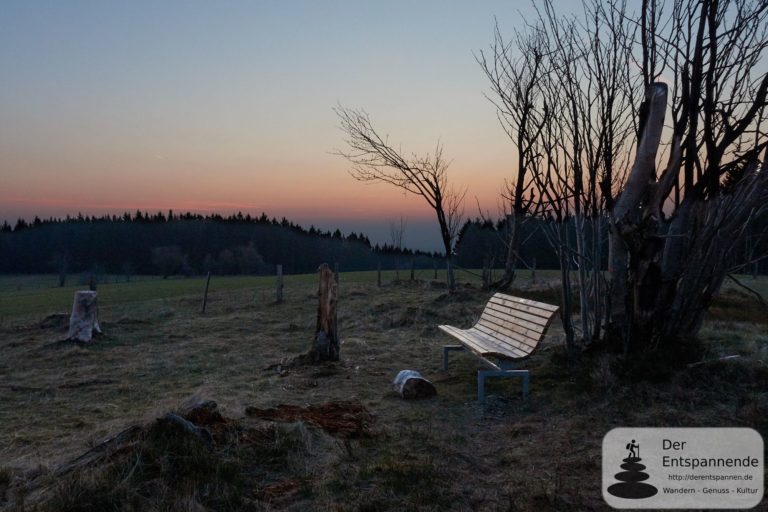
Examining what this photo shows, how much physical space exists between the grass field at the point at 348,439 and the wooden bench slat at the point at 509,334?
0.54m

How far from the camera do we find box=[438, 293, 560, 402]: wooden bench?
5.64 m

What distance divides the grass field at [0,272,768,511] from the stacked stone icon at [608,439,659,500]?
0.16 m

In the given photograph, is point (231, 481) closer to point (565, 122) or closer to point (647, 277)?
point (647, 277)

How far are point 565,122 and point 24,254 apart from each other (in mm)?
83850

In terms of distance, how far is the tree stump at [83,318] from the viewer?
1095 centimetres

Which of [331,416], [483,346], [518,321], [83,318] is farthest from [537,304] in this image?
[83,318]

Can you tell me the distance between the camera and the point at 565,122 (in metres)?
6.52

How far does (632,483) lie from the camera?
3.54 meters

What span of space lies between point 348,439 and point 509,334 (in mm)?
2798

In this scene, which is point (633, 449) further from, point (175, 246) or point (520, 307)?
point (175, 246)

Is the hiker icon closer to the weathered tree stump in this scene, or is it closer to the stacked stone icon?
the stacked stone icon

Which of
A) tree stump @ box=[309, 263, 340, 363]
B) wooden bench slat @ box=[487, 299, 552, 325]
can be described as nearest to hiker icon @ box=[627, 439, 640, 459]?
wooden bench slat @ box=[487, 299, 552, 325]

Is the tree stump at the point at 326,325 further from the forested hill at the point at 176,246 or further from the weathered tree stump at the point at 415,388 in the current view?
the forested hill at the point at 176,246

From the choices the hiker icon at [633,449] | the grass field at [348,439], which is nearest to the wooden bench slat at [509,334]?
the grass field at [348,439]
